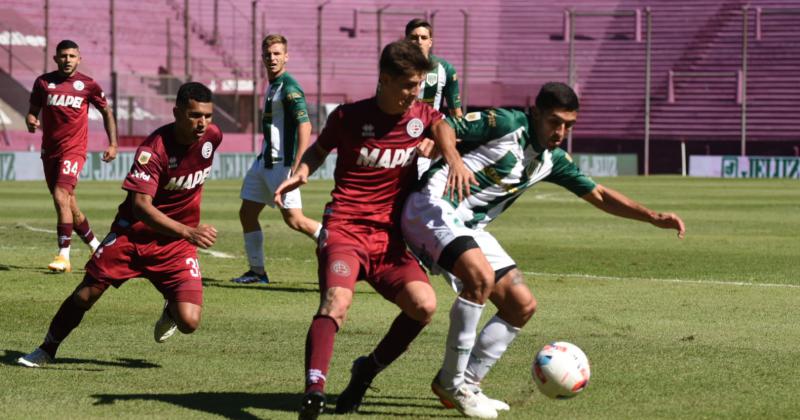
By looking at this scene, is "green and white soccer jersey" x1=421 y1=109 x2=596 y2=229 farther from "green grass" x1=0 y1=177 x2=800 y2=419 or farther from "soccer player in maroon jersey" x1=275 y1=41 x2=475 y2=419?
"green grass" x1=0 y1=177 x2=800 y2=419

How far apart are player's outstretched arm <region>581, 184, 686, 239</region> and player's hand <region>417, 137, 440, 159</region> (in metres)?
0.96

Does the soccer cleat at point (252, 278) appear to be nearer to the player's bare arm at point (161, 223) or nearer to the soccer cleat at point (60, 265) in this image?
the soccer cleat at point (60, 265)

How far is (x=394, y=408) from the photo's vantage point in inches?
247

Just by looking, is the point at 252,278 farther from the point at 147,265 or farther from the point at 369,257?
the point at 369,257

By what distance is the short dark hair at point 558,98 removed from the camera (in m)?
6.43

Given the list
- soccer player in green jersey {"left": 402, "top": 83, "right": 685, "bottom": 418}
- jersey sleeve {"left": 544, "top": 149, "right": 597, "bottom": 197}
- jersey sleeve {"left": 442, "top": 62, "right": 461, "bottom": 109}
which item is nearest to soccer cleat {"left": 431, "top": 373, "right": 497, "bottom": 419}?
soccer player in green jersey {"left": 402, "top": 83, "right": 685, "bottom": 418}

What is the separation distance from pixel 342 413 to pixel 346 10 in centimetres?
4917

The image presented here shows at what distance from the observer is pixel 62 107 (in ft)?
42.1

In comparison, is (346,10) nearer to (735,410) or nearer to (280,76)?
(280,76)

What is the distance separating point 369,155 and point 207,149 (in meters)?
1.58

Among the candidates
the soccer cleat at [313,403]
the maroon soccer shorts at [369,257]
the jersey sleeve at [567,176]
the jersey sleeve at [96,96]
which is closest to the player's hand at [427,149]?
the maroon soccer shorts at [369,257]

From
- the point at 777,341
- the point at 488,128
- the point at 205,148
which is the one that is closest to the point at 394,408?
the point at 488,128

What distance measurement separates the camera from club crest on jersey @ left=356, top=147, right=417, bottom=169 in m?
6.34

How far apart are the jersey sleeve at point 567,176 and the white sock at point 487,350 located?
98cm
